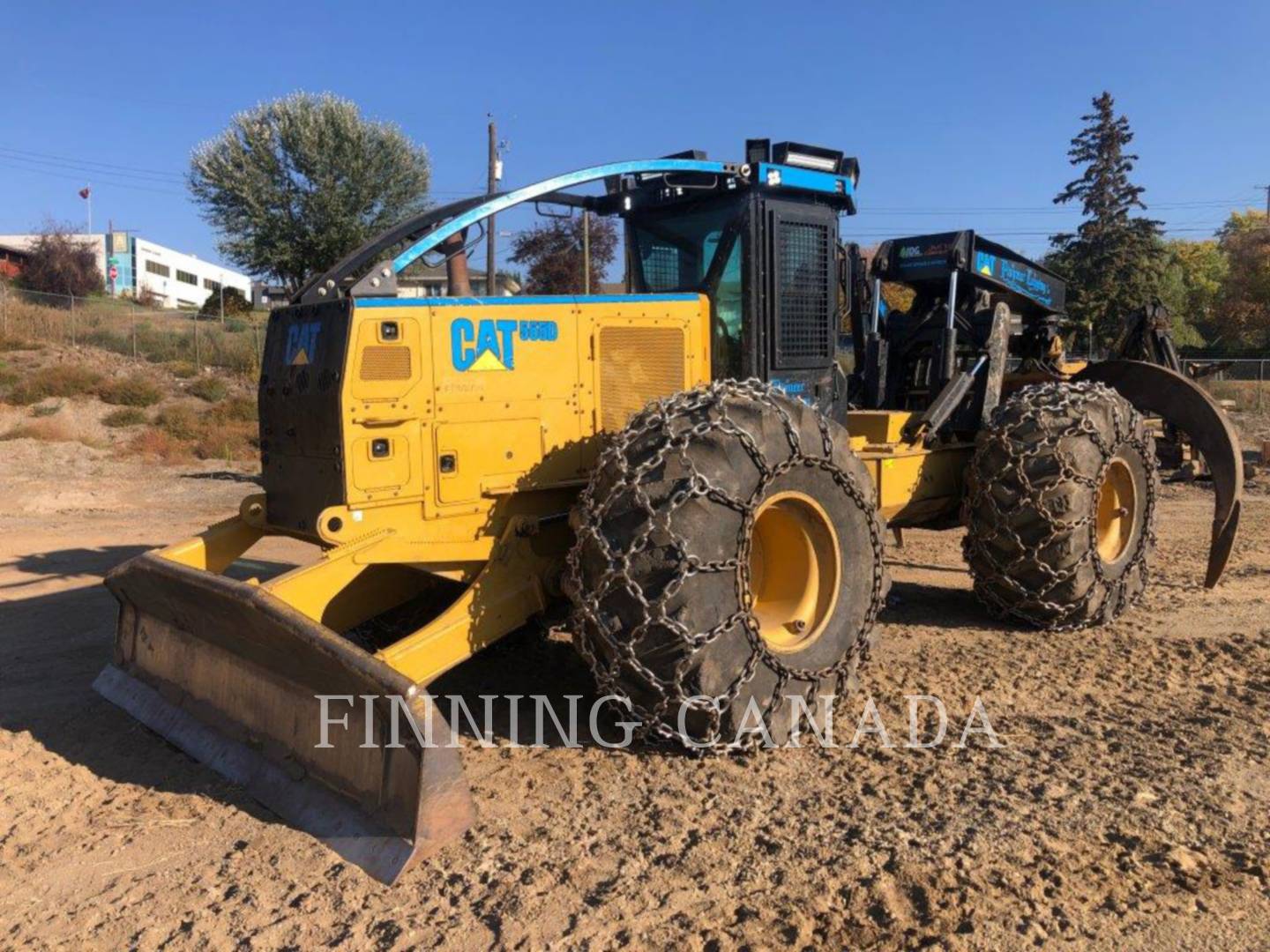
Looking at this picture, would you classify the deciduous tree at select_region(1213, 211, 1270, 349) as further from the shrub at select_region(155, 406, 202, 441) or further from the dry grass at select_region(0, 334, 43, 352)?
the dry grass at select_region(0, 334, 43, 352)

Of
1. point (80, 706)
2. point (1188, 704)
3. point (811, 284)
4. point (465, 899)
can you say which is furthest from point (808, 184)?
point (80, 706)

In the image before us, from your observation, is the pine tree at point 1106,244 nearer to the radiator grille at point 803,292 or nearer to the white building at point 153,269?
the radiator grille at point 803,292

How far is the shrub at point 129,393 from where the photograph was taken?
19000 millimetres

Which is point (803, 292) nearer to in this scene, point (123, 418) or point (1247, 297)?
point (123, 418)

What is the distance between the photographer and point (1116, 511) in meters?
6.57

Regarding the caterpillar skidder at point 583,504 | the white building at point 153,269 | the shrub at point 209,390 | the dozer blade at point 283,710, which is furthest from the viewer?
the white building at point 153,269

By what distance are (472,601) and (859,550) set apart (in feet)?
5.85

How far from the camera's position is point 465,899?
A: 3143mm

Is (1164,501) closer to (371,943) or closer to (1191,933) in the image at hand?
(1191,933)

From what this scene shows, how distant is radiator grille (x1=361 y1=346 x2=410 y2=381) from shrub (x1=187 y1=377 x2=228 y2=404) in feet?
57.3

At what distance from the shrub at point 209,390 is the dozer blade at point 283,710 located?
1660 centimetres

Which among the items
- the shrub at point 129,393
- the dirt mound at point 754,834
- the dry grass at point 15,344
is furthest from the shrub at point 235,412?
the dirt mound at point 754,834

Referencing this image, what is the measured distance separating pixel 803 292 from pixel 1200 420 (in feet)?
11.2

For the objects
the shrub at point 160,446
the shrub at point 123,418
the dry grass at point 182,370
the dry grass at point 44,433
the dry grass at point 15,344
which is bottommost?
the shrub at point 160,446
